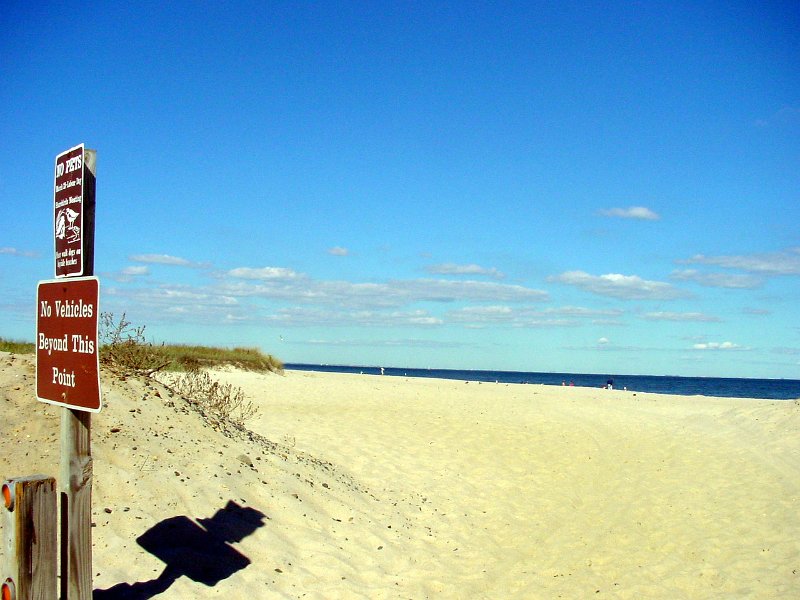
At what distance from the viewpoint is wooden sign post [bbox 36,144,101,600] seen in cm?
384

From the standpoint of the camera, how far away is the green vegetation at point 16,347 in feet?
31.1

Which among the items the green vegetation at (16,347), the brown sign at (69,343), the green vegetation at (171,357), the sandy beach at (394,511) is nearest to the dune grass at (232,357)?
the green vegetation at (171,357)

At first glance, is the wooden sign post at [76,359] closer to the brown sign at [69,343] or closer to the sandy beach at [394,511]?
the brown sign at [69,343]

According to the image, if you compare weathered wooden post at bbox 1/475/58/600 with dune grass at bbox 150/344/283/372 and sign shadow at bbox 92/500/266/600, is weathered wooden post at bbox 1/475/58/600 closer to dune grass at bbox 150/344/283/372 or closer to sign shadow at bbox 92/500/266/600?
sign shadow at bbox 92/500/266/600

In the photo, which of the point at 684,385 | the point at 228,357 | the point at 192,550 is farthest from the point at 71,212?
the point at 684,385

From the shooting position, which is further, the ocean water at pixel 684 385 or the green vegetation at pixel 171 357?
the ocean water at pixel 684 385

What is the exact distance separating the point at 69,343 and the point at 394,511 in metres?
5.56

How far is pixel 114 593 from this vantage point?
500 centimetres

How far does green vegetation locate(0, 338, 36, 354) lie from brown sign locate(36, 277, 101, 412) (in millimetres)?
5778

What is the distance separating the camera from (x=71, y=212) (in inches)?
159

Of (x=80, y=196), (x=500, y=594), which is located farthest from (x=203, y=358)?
(x=80, y=196)

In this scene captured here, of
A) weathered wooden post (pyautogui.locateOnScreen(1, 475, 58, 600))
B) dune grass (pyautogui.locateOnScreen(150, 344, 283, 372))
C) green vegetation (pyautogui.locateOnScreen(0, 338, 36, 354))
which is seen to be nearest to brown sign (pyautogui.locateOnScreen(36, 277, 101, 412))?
weathered wooden post (pyautogui.locateOnScreen(1, 475, 58, 600))

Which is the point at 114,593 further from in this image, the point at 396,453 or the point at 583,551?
the point at 396,453

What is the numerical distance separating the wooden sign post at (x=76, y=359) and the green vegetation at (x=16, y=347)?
609 centimetres
